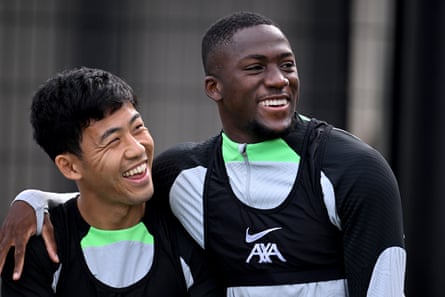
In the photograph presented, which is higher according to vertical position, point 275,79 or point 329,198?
point 275,79

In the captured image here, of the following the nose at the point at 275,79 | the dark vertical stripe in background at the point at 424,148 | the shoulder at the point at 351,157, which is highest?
the nose at the point at 275,79

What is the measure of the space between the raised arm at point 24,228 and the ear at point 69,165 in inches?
5.5

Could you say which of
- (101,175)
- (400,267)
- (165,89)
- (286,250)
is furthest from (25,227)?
(165,89)

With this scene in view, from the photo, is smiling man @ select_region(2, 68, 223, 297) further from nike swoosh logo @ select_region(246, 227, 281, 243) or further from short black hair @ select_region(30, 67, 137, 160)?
nike swoosh logo @ select_region(246, 227, 281, 243)

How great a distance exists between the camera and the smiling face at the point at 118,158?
3500 millimetres

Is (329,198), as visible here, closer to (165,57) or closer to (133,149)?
(133,149)

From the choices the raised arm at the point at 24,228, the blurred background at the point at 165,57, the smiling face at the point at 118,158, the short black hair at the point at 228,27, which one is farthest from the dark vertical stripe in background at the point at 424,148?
the raised arm at the point at 24,228

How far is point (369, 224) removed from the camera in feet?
10.4

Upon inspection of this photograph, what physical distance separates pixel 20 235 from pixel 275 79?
3.40ft

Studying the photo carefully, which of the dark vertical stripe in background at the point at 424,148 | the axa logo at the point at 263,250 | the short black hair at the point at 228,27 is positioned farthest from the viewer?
the dark vertical stripe in background at the point at 424,148

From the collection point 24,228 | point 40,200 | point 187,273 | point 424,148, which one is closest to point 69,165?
point 40,200

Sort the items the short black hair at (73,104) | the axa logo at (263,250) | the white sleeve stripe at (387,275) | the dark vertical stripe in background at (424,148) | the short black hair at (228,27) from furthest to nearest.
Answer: the dark vertical stripe in background at (424,148) < the short black hair at (73,104) < the short black hair at (228,27) < the axa logo at (263,250) < the white sleeve stripe at (387,275)

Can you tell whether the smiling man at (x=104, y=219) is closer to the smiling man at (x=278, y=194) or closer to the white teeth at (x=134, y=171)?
the white teeth at (x=134, y=171)

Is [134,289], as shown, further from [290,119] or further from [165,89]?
[165,89]
